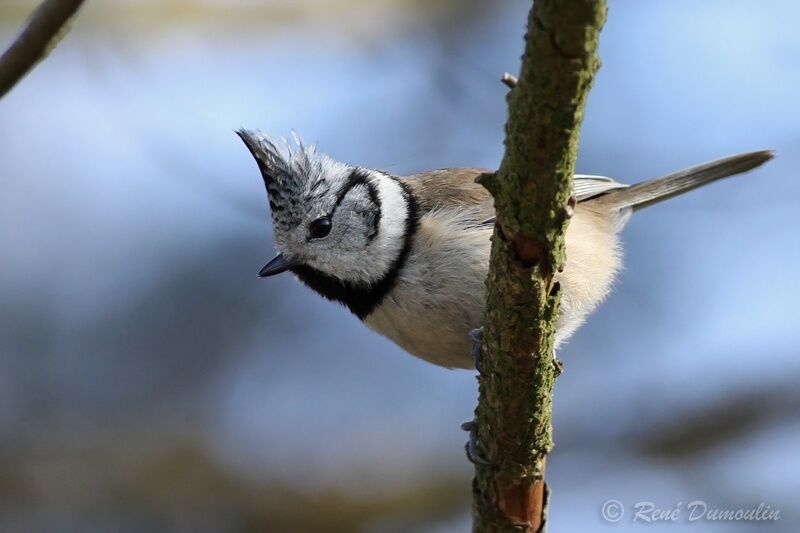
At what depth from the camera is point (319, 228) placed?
3.64 metres

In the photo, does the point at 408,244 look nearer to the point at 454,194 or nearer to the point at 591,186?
the point at 454,194

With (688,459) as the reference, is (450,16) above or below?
above

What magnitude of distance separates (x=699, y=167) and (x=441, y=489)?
91.0 inches

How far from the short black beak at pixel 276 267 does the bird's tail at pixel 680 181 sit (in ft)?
5.01

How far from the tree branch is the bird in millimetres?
594

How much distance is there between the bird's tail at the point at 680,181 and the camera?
13.4 ft

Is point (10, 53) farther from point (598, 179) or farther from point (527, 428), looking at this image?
point (598, 179)

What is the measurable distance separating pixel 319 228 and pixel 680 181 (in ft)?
5.83

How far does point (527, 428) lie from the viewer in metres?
2.59

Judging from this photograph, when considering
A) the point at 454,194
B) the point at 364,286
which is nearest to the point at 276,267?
the point at 364,286

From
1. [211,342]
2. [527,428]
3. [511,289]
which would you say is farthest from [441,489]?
[511,289]

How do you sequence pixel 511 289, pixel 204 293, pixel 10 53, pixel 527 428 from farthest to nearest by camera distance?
pixel 204 293
pixel 527 428
pixel 511 289
pixel 10 53

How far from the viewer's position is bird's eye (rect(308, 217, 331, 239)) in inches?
143

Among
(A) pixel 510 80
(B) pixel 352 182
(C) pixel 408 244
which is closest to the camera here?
(A) pixel 510 80
